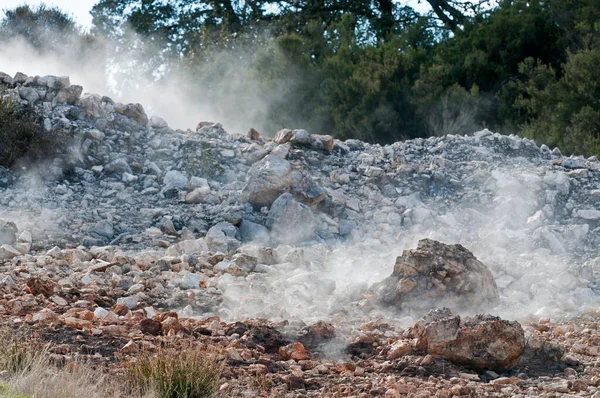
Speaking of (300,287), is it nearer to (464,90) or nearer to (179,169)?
(179,169)

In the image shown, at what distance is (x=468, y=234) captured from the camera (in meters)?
8.59

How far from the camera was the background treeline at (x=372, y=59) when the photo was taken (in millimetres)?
15984

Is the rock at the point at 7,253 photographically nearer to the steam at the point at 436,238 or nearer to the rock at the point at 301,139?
the steam at the point at 436,238

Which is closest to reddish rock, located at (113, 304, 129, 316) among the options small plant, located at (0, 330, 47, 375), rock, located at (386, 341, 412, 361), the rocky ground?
the rocky ground

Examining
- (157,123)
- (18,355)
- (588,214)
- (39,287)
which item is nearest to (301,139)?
(157,123)

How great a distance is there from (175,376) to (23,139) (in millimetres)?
6470

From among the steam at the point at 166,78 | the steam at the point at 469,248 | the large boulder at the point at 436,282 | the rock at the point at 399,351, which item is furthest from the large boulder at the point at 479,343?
the steam at the point at 166,78

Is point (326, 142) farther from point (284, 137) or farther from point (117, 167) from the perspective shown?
point (117, 167)

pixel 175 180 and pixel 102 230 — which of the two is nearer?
pixel 102 230

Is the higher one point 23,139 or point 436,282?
point 23,139

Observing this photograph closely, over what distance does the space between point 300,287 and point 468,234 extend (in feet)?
9.06

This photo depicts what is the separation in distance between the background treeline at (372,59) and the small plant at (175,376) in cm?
1095

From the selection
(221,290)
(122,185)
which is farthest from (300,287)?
(122,185)

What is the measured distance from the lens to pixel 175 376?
3.93 m
